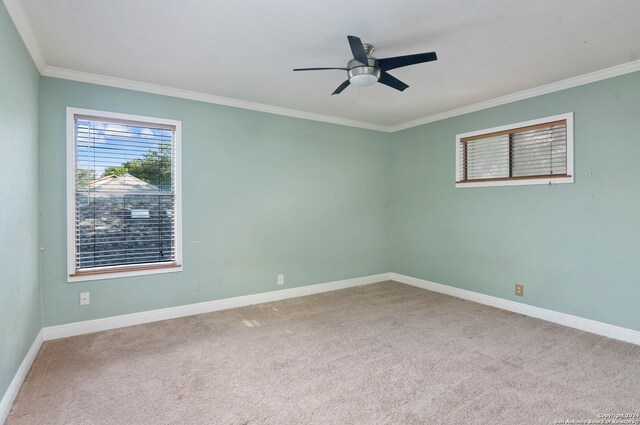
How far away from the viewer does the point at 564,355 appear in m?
2.79

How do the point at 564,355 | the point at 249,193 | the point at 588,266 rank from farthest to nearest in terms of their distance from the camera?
the point at 249,193, the point at 588,266, the point at 564,355

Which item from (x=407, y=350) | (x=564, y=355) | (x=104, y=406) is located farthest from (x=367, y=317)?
(x=104, y=406)

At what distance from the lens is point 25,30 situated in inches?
92.1

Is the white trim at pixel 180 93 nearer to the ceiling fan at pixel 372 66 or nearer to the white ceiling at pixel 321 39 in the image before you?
the white ceiling at pixel 321 39

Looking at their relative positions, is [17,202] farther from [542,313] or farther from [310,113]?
[542,313]

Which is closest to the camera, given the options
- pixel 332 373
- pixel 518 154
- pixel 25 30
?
pixel 25 30

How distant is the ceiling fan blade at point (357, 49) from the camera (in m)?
2.11

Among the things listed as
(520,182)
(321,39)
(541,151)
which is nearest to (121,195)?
(321,39)

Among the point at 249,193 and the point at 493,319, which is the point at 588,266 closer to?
the point at 493,319

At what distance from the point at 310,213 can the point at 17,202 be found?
306cm

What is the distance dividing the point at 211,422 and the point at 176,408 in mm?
295

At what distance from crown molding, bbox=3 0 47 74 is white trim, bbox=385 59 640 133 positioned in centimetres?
429

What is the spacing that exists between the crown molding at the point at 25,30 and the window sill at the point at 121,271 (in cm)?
187

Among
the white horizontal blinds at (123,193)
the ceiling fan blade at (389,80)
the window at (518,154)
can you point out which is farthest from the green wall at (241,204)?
the ceiling fan blade at (389,80)
